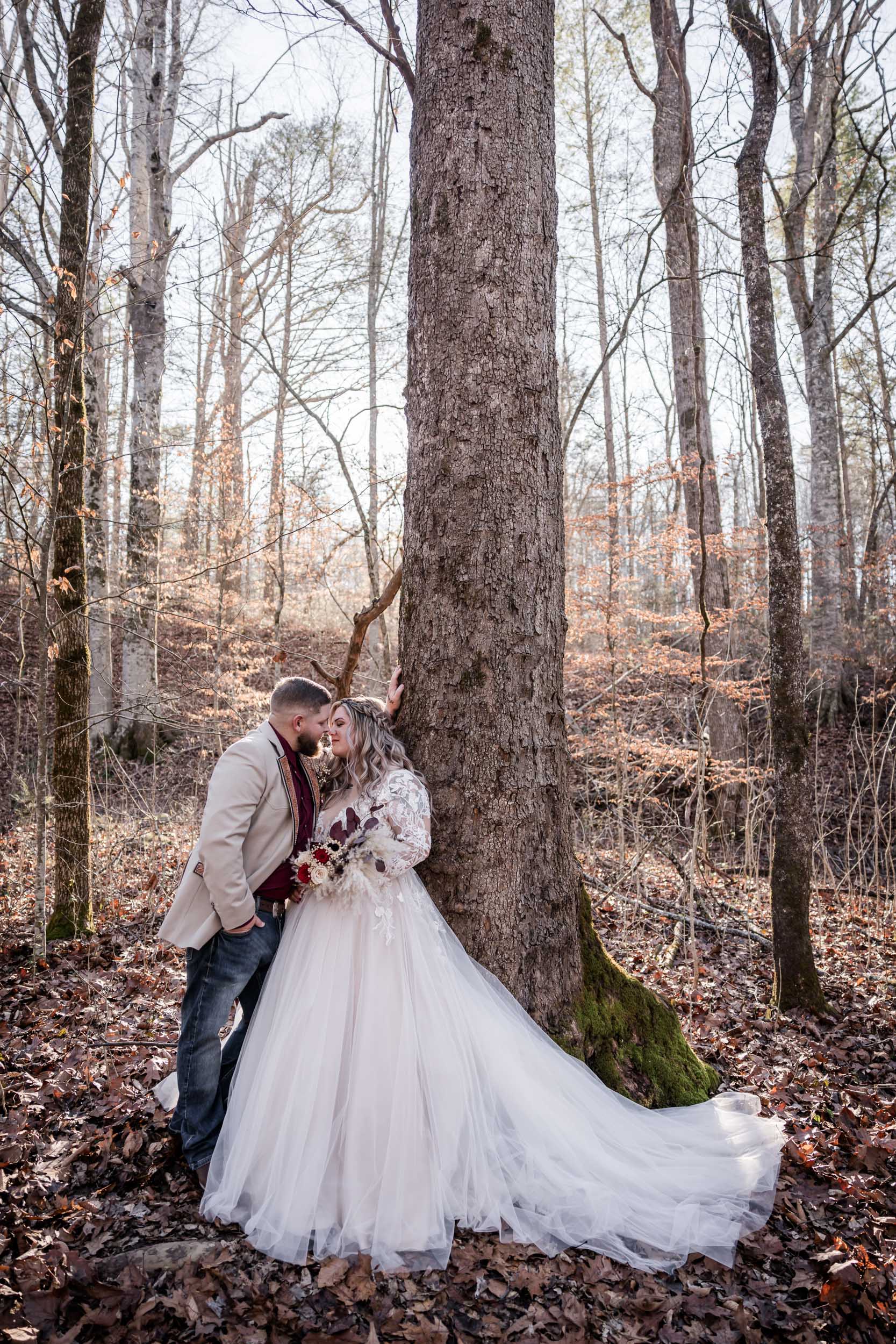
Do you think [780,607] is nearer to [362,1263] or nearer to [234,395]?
[362,1263]

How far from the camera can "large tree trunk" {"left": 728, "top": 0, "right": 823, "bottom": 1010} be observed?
500 cm

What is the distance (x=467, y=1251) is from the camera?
2.62 metres

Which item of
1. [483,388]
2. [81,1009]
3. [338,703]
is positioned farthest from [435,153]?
[81,1009]

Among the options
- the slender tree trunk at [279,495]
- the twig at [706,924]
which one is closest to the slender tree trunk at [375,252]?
the slender tree trunk at [279,495]

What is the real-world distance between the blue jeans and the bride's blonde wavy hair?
75cm

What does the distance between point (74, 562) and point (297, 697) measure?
331 centimetres

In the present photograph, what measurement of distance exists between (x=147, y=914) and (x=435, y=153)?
592 centimetres

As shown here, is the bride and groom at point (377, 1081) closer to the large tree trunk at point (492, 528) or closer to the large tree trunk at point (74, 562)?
the large tree trunk at point (492, 528)

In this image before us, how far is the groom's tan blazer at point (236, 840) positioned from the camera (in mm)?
3080

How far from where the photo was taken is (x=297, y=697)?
3438mm

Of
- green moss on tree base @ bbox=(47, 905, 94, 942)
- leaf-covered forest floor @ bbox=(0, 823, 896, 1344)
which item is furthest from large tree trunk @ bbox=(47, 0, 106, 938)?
leaf-covered forest floor @ bbox=(0, 823, 896, 1344)

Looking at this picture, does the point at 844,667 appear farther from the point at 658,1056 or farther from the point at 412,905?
the point at 412,905

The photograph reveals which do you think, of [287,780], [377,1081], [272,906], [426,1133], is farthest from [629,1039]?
[287,780]

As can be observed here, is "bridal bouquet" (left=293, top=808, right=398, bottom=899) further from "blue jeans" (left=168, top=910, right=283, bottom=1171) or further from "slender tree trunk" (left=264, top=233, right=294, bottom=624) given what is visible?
"slender tree trunk" (left=264, top=233, right=294, bottom=624)
